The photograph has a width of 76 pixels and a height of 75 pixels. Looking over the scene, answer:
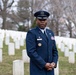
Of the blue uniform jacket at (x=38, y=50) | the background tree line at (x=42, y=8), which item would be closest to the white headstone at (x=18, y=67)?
the blue uniform jacket at (x=38, y=50)

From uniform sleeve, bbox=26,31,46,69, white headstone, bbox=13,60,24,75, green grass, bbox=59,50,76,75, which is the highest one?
uniform sleeve, bbox=26,31,46,69

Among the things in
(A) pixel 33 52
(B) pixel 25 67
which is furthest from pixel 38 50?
(B) pixel 25 67

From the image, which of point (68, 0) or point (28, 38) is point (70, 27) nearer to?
point (68, 0)

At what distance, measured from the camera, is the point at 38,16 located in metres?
5.00

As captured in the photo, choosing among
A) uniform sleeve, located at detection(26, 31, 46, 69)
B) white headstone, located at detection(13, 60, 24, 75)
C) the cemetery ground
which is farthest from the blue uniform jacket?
the cemetery ground

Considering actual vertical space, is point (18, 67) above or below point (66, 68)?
above

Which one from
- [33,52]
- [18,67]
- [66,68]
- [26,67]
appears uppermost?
[33,52]

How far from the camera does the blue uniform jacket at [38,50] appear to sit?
4868mm

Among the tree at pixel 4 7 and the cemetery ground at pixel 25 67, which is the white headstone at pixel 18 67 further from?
the tree at pixel 4 7

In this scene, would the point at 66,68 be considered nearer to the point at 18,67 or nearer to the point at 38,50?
the point at 18,67

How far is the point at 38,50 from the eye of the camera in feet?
16.1

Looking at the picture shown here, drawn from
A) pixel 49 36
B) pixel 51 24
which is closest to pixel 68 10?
pixel 51 24

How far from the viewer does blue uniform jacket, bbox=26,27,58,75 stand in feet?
16.0

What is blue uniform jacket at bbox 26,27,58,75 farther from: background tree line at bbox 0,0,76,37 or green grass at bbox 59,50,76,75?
background tree line at bbox 0,0,76,37
